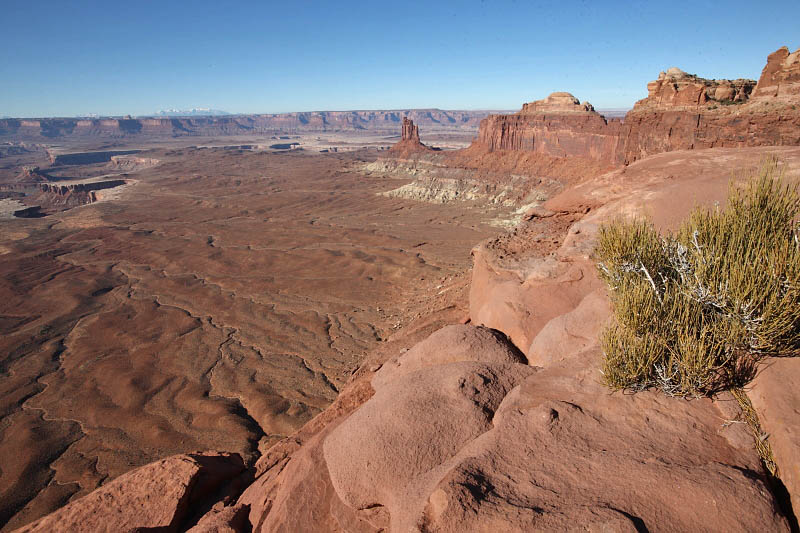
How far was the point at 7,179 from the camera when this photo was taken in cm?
9581

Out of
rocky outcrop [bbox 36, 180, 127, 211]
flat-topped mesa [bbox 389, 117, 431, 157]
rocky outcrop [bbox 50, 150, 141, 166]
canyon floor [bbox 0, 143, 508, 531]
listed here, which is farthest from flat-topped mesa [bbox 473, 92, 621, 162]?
rocky outcrop [bbox 50, 150, 141, 166]

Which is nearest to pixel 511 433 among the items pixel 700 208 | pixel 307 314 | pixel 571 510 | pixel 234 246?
pixel 571 510

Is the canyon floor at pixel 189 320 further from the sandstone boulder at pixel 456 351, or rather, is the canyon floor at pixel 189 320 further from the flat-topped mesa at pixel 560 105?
the flat-topped mesa at pixel 560 105

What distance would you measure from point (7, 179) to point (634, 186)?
132m

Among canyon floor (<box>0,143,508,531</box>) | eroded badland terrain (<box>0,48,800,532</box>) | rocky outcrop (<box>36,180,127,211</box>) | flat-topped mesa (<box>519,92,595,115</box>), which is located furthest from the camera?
rocky outcrop (<box>36,180,127,211</box>)

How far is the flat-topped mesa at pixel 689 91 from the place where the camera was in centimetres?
2602

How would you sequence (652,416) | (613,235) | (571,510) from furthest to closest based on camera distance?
(613,235)
(652,416)
(571,510)

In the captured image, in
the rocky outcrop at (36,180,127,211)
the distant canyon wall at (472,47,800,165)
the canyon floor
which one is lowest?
the canyon floor

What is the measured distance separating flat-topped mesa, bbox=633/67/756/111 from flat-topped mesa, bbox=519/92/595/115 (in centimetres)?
2606

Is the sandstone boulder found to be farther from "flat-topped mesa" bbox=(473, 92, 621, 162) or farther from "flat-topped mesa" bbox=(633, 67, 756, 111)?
"flat-topped mesa" bbox=(473, 92, 621, 162)

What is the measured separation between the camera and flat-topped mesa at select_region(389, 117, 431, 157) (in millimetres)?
87312

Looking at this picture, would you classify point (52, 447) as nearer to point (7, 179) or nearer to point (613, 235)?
point (613, 235)

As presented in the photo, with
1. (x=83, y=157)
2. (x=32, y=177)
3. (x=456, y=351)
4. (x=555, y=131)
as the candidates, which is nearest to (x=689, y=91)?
(x=555, y=131)

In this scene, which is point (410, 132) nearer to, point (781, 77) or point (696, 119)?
point (696, 119)
